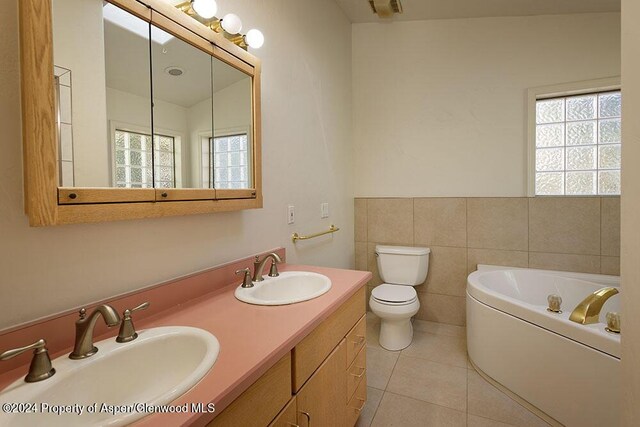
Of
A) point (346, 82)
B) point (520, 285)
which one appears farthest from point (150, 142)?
point (520, 285)

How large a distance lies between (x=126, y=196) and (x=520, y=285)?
2769 millimetres

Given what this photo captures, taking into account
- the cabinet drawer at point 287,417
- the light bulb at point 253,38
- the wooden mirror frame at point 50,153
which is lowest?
the cabinet drawer at point 287,417

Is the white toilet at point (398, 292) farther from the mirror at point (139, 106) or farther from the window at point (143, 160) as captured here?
the window at point (143, 160)

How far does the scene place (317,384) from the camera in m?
1.14

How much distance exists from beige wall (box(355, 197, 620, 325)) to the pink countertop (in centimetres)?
159

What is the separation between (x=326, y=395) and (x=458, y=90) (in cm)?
266

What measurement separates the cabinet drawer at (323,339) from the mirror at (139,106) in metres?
0.75

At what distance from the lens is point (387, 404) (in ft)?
6.02

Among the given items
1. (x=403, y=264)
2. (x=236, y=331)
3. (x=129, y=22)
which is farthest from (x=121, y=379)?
(x=403, y=264)

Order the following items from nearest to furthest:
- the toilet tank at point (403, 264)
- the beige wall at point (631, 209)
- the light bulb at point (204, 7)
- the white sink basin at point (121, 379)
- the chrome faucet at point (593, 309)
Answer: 1. the white sink basin at point (121, 379)
2. the beige wall at point (631, 209)
3. the light bulb at point (204, 7)
4. the chrome faucet at point (593, 309)
5. the toilet tank at point (403, 264)

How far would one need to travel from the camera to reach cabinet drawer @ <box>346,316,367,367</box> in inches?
56.8

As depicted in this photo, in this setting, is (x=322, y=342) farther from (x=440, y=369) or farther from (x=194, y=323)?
(x=440, y=369)

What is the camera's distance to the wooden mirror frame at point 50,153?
748 millimetres

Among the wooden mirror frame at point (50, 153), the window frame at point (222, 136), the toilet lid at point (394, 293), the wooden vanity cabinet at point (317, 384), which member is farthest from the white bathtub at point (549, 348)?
the wooden mirror frame at point (50, 153)
